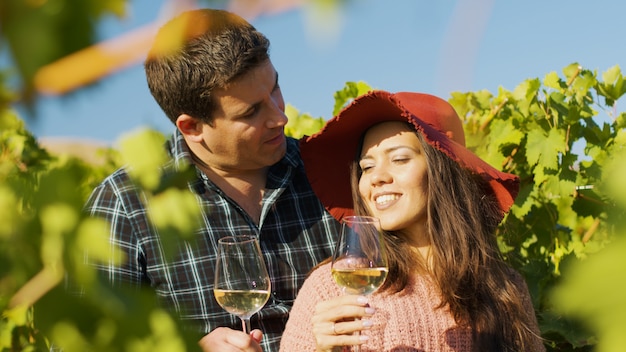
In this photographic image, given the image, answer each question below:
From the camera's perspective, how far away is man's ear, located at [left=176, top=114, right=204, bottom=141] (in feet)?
11.6

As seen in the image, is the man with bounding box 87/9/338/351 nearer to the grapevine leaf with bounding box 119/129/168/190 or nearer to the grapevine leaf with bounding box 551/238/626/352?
the grapevine leaf with bounding box 119/129/168/190

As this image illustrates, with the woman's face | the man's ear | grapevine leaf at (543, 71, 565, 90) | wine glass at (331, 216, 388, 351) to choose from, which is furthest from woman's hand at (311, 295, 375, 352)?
grapevine leaf at (543, 71, 565, 90)

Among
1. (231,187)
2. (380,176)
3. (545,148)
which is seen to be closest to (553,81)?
(545,148)

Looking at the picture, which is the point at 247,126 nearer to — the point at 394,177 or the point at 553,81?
the point at 394,177

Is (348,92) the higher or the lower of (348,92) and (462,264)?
the higher

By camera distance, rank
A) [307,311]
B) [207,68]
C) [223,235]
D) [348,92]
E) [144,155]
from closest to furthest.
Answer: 1. [144,155]
2. [307,311]
3. [223,235]
4. [207,68]
5. [348,92]

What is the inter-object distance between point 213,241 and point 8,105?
276 cm

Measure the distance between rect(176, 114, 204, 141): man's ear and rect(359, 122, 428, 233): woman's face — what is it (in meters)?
0.78

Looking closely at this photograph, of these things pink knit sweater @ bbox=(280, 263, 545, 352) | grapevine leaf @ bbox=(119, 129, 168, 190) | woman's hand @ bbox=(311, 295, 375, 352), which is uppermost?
grapevine leaf @ bbox=(119, 129, 168, 190)

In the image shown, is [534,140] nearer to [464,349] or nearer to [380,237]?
[464,349]

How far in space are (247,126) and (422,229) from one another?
2.71 feet

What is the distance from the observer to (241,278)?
2609mm

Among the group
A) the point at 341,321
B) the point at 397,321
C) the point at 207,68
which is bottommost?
the point at 397,321

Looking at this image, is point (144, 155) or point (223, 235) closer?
point (144, 155)
